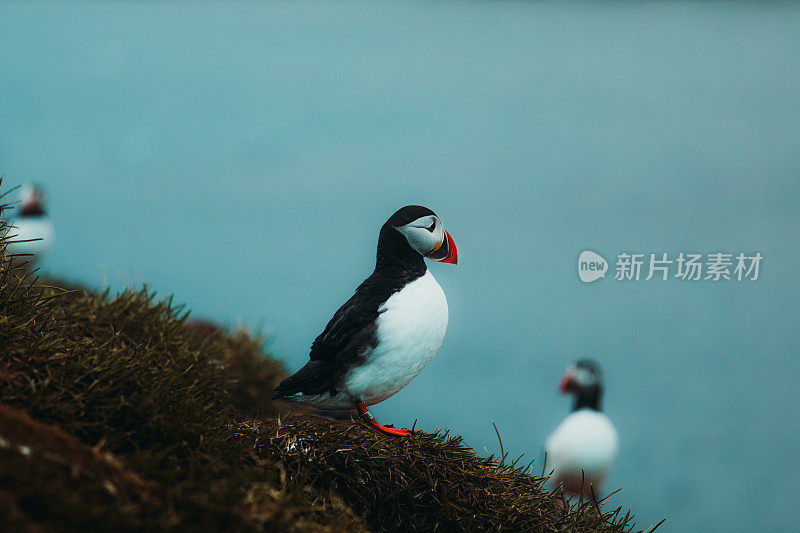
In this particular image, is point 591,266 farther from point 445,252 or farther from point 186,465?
point 186,465

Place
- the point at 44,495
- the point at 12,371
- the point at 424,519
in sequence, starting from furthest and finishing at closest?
the point at 424,519
the point at 12,371
the point at 44,495

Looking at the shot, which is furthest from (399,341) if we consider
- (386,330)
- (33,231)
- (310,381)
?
(33,231)

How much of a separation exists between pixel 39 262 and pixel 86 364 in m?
3.49

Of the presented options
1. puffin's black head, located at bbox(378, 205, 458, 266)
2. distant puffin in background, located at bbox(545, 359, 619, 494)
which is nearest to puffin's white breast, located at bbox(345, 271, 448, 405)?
puffin's black head, located at bbox(378, 205, 458, 266)

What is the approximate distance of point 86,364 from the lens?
1654 mm

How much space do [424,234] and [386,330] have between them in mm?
334

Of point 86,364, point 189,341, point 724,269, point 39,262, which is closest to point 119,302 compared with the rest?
point 189,341

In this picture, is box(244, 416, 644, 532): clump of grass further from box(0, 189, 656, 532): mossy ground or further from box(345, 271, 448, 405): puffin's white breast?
box(345, 271, 448, 405): puffin's white breast

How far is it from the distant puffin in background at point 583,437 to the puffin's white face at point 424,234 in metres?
2.43

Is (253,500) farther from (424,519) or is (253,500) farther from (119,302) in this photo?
(119,302)

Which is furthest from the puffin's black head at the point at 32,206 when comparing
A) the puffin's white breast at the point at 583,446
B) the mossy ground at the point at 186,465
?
the puffin's white breast at the point at 583,446

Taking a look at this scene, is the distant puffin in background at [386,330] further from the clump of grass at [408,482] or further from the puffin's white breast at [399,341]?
the clump of grass at [408,482]

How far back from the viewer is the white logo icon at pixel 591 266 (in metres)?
3.01

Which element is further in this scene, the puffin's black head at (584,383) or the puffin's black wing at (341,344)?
the puffin's black head at (584,383)
